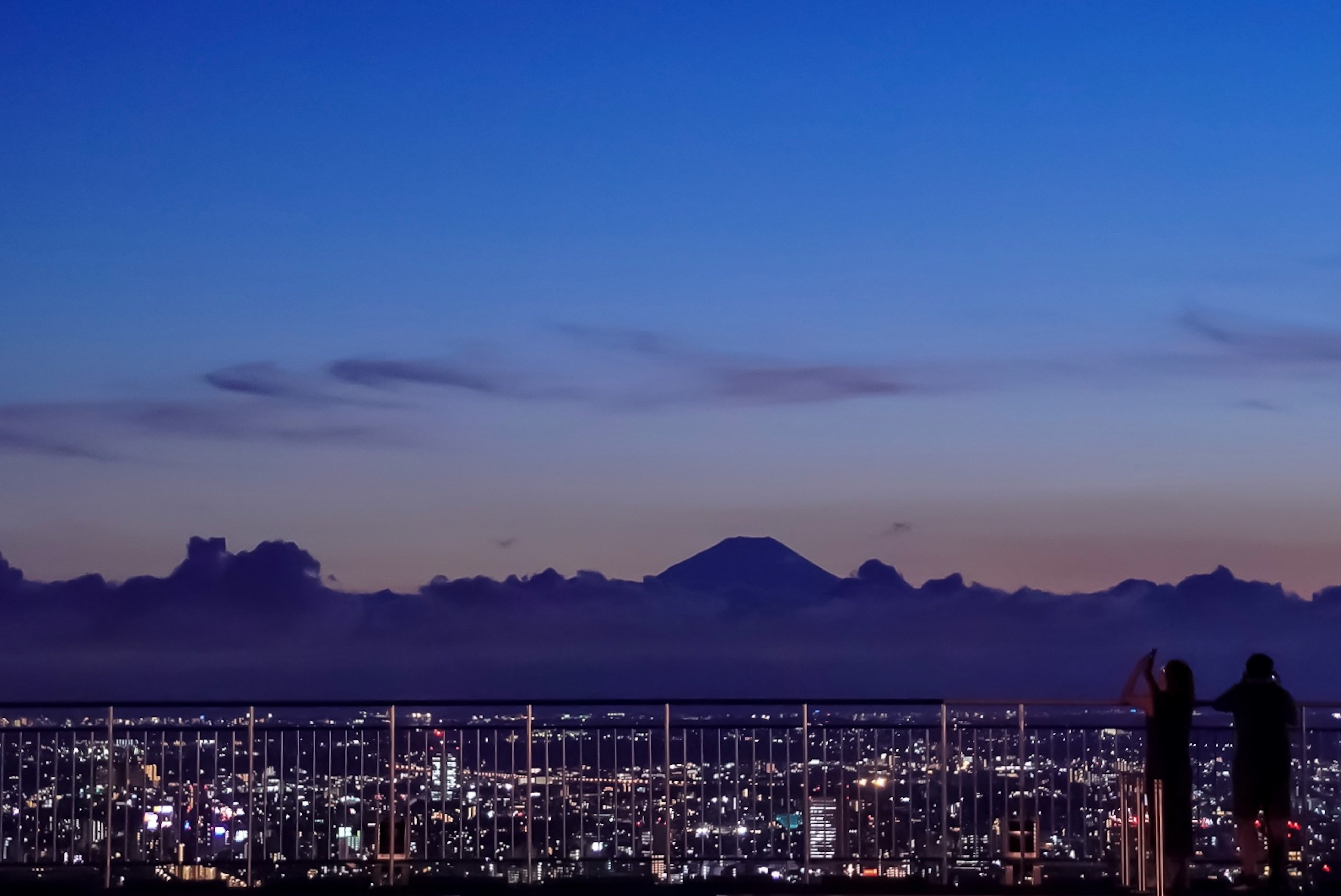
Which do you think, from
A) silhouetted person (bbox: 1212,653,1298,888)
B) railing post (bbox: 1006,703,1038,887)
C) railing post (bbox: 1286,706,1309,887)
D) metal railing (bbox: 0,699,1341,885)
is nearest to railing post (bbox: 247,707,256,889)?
metal railing (bbox: 0,699,1341,885)

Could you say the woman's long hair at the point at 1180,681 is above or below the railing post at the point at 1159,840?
above

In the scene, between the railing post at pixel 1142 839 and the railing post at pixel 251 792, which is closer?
the railing post at pixel 1142 839

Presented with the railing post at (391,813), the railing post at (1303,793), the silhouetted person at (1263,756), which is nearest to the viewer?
the silhouetted person at (1263,756)

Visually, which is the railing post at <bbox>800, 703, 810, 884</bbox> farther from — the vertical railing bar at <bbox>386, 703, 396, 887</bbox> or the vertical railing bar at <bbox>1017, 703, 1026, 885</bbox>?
the vertical railing bar at <bbox>386, 703, 396, 887</bbox>

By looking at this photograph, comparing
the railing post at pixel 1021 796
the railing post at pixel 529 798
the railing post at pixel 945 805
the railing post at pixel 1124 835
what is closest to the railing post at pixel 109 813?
the railing post at pixel 529 798

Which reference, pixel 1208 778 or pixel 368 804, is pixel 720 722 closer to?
pixel 368 804

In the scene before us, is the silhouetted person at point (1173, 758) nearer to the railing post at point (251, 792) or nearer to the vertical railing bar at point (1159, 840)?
the vertical railing bar at point (1159, 840)
